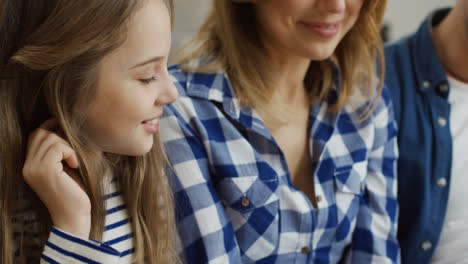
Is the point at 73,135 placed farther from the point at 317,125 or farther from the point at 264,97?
the point at 317,125

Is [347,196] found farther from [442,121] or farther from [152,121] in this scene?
[152,121]

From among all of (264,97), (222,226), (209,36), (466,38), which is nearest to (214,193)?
(222,226)

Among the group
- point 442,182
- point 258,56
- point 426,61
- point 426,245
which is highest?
point 258,56

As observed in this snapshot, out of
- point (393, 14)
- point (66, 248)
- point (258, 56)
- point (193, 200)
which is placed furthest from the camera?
point (393, 14)

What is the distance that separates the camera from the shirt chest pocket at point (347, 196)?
1.07 m

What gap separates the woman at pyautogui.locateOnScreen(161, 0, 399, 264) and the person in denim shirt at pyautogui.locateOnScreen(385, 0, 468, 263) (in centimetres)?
6

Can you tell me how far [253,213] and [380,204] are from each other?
29cm

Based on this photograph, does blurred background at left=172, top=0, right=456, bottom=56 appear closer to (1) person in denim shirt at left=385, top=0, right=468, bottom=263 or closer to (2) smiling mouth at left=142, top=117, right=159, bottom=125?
(1) person in denim shirt at left=385, top=0, right=468, bottom=263

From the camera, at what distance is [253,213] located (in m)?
0.99

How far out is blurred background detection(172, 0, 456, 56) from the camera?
235 cm

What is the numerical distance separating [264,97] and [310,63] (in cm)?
20

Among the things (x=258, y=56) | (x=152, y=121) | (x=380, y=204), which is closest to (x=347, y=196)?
(x=380, y=204)

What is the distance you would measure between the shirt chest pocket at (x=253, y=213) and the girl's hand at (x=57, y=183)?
0.30m

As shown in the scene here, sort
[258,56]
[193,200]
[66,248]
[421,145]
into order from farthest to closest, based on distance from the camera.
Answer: [421,145]
[258,56]
[193,200]
[66,248]
